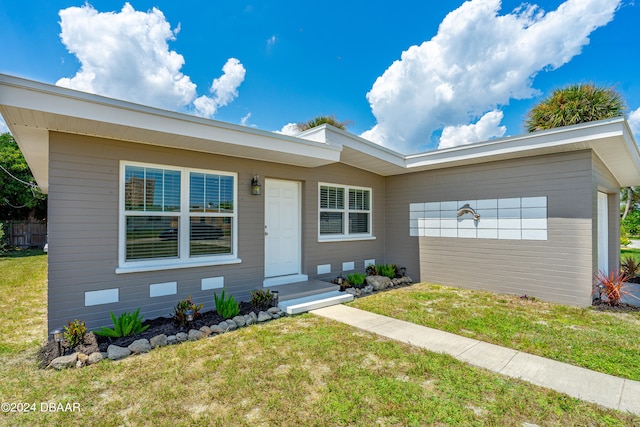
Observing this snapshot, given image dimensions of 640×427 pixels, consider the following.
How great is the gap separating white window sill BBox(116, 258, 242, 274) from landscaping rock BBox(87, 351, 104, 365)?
3.84 ft

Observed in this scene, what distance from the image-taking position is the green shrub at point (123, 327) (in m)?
3.89

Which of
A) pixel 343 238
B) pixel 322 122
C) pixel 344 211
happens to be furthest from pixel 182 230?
pixel 322 122

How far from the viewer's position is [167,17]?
21.6 ft

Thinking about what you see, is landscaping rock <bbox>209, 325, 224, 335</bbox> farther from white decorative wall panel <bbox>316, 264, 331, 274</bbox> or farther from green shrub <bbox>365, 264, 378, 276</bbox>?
green shrub <bbox>365, 264, 378, 276</bbox>

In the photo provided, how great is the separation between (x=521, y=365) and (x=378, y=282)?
3.78m

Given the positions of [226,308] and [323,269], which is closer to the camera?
[226,308]

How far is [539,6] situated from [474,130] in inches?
475

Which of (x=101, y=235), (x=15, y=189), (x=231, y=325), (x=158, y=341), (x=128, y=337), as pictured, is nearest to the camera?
(x=158, y=341)

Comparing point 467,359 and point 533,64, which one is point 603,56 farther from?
point 467,359

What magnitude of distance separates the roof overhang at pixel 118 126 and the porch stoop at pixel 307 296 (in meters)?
2.56

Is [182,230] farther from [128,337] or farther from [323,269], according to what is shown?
[323,269]

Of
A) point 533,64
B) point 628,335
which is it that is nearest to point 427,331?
point 628,335

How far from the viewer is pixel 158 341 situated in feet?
12.6

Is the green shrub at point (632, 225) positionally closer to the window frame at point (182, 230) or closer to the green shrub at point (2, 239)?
the window frame at point (182, 230)
